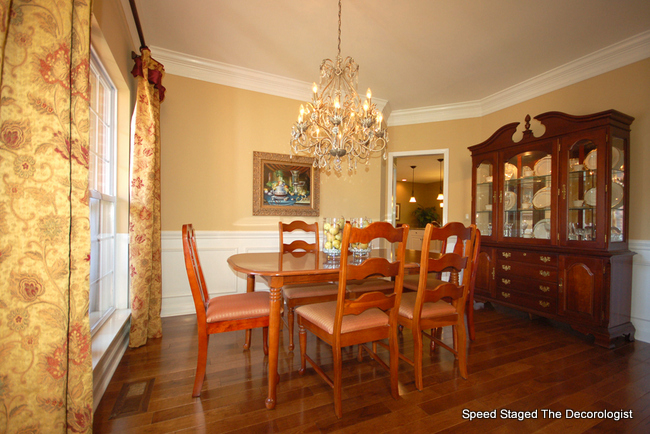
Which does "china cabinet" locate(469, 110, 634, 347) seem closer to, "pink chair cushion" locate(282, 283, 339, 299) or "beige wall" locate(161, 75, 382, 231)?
"pink chair cushion" locate(282, 283, 339, 299)

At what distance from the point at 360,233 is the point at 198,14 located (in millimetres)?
2507

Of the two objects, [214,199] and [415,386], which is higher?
[214,199]

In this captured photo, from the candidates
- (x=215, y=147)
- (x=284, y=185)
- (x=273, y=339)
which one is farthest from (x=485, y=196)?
(x=215, y=147)

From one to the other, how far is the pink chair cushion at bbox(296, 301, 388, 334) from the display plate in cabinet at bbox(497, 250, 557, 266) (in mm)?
2258

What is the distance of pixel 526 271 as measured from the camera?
3.16 m

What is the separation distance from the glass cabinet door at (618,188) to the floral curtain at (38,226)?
399 centimetres

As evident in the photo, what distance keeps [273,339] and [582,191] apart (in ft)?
10.5

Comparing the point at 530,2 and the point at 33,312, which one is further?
the point at 530,2

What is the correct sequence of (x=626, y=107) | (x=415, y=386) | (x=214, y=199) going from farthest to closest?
(x=214, y=199) → (x=626, y=107) → (x=415, y=386)

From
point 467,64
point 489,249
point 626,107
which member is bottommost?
point 489,249

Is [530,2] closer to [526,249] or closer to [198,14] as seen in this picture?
[526,249]

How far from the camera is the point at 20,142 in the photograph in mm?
1023

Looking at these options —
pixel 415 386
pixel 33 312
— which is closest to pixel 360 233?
pixel 415 386

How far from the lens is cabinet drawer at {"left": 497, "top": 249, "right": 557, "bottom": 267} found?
2.96 metres
